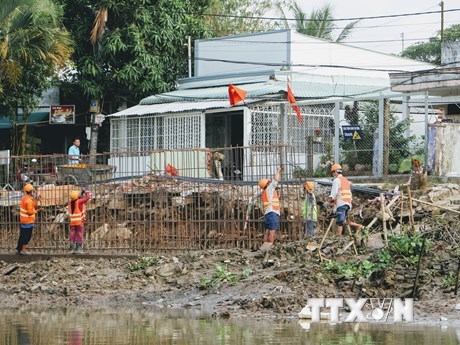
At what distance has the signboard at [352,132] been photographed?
2514 cm

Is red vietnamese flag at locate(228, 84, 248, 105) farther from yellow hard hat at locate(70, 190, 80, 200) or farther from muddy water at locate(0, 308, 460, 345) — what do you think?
muddy water at locate(0, 308, 460, 345)

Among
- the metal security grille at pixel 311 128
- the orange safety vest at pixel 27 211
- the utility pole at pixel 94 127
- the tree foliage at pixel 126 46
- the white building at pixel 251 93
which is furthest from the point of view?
the utility pole at pixel 94 127

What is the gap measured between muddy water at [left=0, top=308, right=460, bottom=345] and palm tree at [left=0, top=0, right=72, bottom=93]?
14.2 meters

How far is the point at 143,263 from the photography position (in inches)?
792

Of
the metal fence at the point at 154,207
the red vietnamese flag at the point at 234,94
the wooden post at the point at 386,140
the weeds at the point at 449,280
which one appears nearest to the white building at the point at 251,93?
the red vietnamese flag at the point at 234,94

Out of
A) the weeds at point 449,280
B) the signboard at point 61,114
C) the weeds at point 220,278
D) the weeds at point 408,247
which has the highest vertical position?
the signboard at point 61,114

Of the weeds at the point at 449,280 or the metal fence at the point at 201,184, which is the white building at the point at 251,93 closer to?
the metal fence at the point at 201,184

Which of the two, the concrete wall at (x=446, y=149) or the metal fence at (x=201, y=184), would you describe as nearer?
the metal fence at (x=201, y=184)

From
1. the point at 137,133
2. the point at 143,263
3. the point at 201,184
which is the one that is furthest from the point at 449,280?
the point at 137,133

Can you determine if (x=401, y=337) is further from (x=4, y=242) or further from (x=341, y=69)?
(x=341, y=69)

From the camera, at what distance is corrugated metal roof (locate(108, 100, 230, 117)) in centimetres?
3078

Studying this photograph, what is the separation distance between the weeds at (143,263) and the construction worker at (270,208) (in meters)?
2.17

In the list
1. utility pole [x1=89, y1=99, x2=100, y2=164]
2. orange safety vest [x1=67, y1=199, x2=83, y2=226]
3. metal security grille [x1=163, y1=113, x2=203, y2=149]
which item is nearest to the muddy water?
orange safety vest [x1=67, y1=199, x2=83, y2=226]

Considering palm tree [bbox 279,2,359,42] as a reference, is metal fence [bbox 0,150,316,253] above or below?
below
